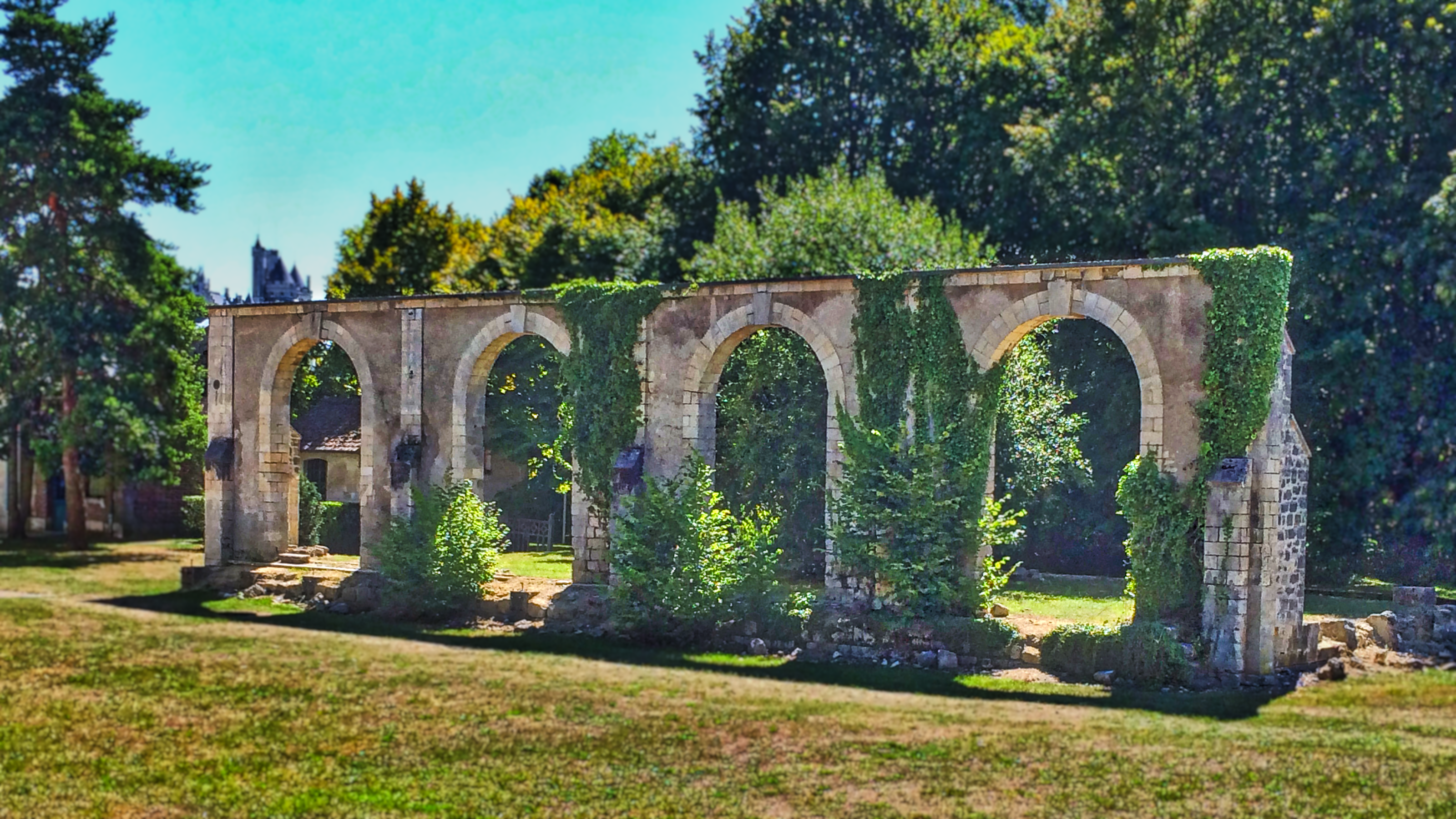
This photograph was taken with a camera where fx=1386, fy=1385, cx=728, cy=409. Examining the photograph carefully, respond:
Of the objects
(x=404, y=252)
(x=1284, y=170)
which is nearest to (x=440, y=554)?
(x=1284, y=170)

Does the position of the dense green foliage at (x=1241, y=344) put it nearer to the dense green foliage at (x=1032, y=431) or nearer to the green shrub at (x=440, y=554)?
the dense green foliage at (x=1032, y=431)

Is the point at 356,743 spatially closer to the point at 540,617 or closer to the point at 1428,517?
the point at 540,617

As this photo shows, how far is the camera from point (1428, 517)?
2081 cm

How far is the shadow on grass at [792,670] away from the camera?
14328 millimetres

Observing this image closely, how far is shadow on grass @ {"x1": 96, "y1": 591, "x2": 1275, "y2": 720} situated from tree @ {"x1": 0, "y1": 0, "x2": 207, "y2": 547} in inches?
370

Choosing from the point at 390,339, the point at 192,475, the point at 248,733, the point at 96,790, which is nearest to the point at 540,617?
the point at 390,339

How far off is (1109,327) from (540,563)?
531 inches

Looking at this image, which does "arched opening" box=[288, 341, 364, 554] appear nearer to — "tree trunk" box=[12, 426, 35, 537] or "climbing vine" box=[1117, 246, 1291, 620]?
"tree trunk" box=[12, 426, 35, 537]

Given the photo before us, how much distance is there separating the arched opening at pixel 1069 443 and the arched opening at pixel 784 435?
10.5ft

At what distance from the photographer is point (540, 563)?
26625 mm

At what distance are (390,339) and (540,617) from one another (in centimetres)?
526

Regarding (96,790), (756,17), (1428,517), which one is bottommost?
(96,790)

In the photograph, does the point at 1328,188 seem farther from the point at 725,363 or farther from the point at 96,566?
the point at 96,566

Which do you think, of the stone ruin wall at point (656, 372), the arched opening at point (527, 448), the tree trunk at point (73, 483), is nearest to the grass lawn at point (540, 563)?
the arched opening at point (527, 448)
